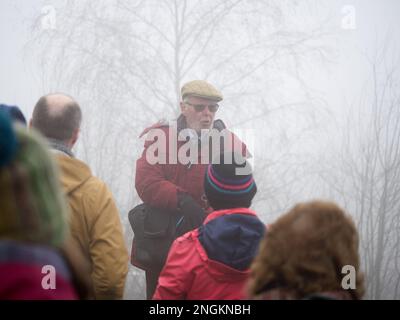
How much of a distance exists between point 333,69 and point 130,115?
234cm

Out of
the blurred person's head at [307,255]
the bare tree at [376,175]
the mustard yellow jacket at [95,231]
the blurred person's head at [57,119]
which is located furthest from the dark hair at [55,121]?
the bare tree at [376,175]

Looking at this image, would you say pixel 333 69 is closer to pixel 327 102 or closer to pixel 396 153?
pixel 327 102

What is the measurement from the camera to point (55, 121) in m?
2.61

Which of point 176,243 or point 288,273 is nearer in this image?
point 288,273

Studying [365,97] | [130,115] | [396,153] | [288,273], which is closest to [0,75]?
[130,115]

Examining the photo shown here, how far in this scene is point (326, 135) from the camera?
6891 millimetres

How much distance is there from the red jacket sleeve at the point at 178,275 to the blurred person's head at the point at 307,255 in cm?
74

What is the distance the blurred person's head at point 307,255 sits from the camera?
65.5 inches

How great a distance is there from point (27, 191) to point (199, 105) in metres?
2.71

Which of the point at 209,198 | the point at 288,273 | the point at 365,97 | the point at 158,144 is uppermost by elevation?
the point at 365,97

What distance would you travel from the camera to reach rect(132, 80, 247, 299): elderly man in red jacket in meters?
3.62

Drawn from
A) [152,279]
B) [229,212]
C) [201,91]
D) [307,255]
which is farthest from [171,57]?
[307,255]

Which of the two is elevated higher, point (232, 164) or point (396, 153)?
point (396, 153)

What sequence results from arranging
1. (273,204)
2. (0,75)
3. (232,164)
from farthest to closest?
(273,204)
(0,75)
(232,164)
